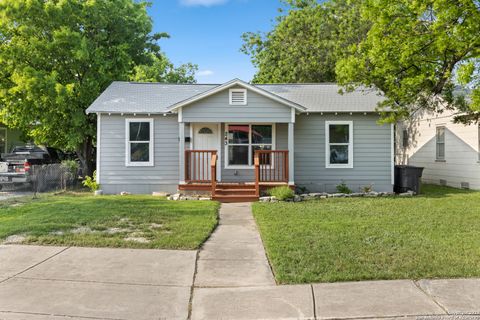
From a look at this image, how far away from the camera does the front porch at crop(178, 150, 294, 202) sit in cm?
1166

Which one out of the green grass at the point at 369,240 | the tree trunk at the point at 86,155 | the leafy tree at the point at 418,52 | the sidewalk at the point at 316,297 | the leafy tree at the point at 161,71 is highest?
the leafy tree at the point at 161,71

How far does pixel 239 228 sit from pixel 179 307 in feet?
12.7

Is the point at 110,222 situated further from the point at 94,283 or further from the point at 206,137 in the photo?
the point at 206,137

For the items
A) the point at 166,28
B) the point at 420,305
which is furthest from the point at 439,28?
the point at 166,28

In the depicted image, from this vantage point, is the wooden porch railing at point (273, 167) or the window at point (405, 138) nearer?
the wooden porch railing at point (273, 167)

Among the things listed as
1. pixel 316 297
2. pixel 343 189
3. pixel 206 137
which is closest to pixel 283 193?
pixel 343 189

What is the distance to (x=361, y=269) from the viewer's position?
502cm

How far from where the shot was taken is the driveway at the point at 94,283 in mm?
3941

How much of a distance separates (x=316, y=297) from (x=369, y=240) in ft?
8.48

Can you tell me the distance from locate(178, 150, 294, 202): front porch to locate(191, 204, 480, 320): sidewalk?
6.28 m

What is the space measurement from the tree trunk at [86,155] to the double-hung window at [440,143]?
14.8 m

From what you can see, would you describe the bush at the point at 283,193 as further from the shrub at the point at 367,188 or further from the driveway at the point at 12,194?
the driveway at the point at 12,194

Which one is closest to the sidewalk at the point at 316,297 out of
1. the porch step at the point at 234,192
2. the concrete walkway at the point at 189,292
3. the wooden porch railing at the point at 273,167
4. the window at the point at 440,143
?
the concrete walkway at the point at 189,292

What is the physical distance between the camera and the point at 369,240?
21.2 ft
